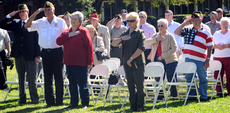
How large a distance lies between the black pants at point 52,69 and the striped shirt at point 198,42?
2.97m

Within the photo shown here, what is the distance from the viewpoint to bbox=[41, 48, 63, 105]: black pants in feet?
22.8

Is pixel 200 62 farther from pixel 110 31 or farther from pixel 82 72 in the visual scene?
pixel 110 31

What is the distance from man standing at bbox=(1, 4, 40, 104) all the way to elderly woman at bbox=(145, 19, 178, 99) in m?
2.69

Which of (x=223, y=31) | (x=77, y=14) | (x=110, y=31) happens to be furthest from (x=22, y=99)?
(x=223, y=31)

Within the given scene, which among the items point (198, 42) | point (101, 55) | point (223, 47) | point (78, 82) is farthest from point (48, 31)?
point (223, 47)

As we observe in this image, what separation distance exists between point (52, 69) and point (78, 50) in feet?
2.89

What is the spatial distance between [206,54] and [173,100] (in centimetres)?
133

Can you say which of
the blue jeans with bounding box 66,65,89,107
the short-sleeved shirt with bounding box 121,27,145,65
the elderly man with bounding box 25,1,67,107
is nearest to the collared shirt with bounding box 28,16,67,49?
the elderly man with bounding box 25,1,67,107

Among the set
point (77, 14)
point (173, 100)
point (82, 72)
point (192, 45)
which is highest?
→ point (77, 14)

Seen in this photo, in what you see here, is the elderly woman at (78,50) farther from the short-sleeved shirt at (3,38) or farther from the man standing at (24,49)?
the short-sleeved shirt at (3,38)

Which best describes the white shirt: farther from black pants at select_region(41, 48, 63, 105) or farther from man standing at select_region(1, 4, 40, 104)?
man standing at select_region(1, 4, 40, 104)

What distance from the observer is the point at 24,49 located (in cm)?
732

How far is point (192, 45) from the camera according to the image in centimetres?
729

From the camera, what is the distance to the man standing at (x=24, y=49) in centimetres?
732
